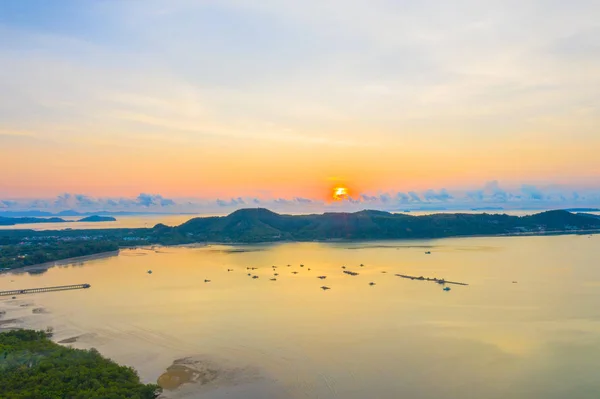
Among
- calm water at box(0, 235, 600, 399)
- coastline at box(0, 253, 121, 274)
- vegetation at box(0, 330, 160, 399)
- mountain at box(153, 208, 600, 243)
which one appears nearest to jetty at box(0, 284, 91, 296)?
calm water at box(0, 235, 600, 399)

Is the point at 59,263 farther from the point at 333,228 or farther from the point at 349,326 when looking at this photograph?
the point at 333,228

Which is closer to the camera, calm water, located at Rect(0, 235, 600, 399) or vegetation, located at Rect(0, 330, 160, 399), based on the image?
vegetation, located at Rect(0, 330, 160, 399)

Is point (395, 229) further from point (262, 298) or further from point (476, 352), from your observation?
point (476, 352)

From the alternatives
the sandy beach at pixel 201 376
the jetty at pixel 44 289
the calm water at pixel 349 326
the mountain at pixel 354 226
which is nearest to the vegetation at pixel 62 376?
the sandy beach at pixel 201 376

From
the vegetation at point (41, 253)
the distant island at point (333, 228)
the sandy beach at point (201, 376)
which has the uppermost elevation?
the distant island at point (333, 228)

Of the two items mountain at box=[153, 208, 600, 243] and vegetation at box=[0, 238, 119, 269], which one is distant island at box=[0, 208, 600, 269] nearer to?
mountain at box=[153, 208, 600, 243]

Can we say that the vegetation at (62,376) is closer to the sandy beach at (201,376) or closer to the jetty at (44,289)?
the sandy beach at (201,376)
